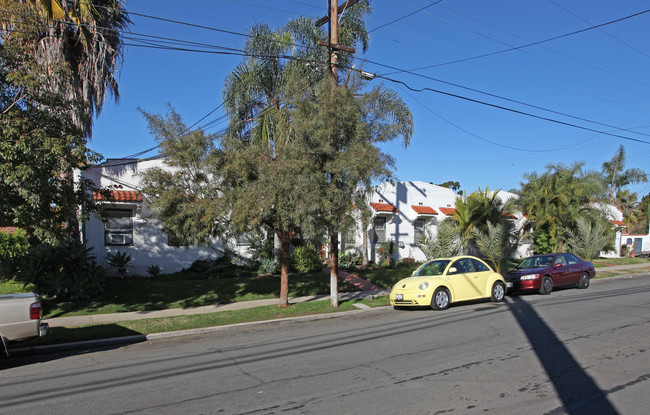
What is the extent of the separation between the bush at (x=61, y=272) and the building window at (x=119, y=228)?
4052 mm

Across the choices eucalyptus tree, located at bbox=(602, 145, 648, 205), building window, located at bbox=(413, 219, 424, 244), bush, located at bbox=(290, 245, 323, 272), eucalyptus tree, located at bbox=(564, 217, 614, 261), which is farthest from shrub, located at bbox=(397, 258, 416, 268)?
eucalyptus tree, located at bbox=(602, 145, 648, 205)

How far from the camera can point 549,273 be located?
1510 cm

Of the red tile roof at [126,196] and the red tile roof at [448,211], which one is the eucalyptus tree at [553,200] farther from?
the red tile roof at [126,196]

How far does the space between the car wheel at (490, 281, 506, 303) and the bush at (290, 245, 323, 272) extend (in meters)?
8.24

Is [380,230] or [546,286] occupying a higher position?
[380,230]

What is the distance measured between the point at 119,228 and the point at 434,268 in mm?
12331

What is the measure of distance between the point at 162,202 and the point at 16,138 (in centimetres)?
315

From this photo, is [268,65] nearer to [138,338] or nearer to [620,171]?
[138,338]

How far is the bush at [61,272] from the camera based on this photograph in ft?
41.2

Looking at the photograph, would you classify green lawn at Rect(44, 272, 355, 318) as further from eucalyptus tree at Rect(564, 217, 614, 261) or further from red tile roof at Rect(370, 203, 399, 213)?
eucalyptus tree at Rect(564, 217, 614, 261)

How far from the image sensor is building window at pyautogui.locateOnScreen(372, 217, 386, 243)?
2294 centimetres

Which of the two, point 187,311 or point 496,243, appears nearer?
point 187,311

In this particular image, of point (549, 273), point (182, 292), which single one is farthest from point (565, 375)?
point (182, 292)

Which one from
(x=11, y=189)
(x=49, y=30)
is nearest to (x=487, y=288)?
(x=11, y=189)
